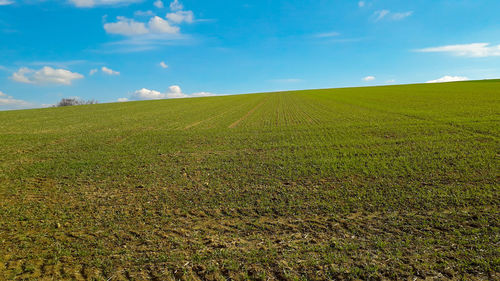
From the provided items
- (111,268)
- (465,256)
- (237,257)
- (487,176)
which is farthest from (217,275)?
(487,176)

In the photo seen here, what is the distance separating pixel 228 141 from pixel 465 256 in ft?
37.1

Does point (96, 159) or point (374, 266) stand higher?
point (96, 159)

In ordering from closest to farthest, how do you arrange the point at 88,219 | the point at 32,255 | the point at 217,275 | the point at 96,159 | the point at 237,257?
1. the point at 217,275
2. the point at 237,257
3. the point at 32,255
4. the point at 88,219
5. the point at 96,159

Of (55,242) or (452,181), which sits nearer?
(55,242)

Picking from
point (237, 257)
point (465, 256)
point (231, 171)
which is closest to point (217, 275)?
point (237, 257)

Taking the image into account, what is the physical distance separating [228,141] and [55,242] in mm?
9747

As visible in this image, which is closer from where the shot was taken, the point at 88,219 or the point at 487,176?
the point at 88,219

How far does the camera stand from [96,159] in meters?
11.6

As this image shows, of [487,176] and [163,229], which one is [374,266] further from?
[487,176]

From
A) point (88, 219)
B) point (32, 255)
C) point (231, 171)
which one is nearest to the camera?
point (32, 255)

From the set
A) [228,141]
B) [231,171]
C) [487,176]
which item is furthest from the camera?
[228,141]

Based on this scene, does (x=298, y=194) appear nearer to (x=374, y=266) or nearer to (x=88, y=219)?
(x=374, y=266)

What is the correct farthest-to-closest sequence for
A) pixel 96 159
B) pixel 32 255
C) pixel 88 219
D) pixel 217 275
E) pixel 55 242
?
1. pixel 96 159
2. pixel 88 219
3. pixel 55 242
4. pixel 32 255
5. pixel 217 275

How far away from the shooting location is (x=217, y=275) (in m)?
4.26
